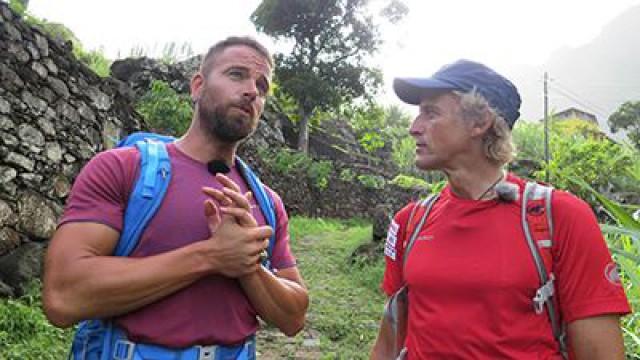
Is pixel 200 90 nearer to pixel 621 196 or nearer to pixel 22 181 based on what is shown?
pixel 22 181

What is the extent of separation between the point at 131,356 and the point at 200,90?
2.81 feet

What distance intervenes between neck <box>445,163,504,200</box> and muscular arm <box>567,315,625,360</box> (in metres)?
0.52

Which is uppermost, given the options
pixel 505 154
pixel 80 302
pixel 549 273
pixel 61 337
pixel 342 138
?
pixel 342 138

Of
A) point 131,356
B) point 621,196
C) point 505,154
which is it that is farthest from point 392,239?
point 621,196

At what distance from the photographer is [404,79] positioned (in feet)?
6.40

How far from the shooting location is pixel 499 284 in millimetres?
1569

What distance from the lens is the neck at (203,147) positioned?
1683mm

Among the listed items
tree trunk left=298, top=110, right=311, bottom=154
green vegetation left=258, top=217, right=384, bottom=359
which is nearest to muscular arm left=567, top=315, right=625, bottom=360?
green vegetation left=258, top=217, right=384, bottom=359

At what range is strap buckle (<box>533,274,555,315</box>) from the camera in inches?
60.4

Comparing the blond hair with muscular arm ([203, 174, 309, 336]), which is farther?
the blond hair

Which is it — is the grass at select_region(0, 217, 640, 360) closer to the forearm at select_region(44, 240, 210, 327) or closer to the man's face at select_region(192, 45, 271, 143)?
the man's face at select_region(192, 45, 271, 143)

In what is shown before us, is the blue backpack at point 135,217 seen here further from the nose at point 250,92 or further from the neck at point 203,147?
the nose at point 250,92

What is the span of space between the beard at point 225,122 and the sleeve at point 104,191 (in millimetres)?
273

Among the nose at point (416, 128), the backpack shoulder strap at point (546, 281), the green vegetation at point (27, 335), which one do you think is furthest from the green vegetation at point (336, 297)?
the backpack shoulder strap at point (546, 281)
